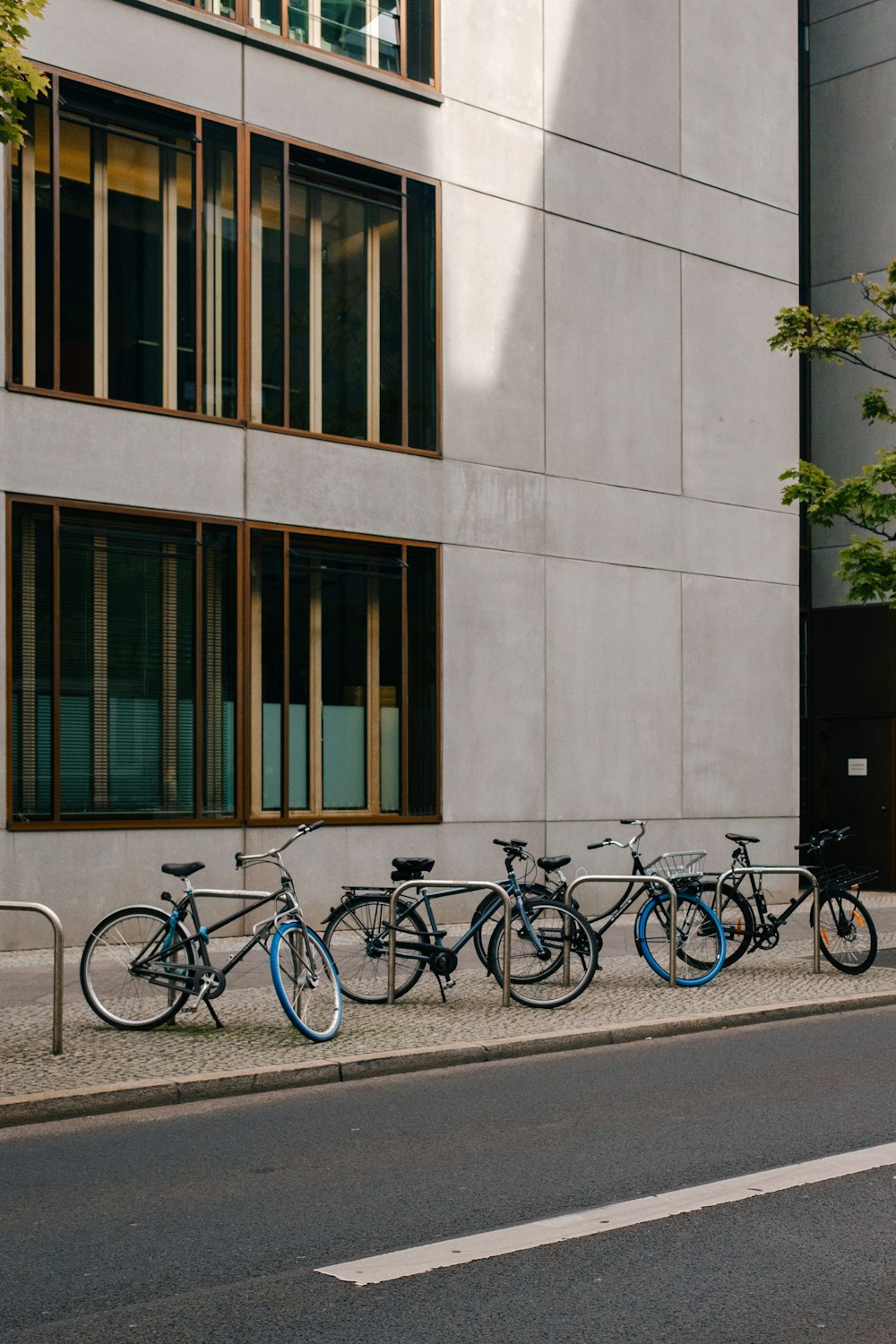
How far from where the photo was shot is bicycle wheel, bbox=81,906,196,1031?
9617 mm

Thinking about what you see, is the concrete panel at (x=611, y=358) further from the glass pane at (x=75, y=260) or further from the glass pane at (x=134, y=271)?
the glass pane at (x=75, y=260)

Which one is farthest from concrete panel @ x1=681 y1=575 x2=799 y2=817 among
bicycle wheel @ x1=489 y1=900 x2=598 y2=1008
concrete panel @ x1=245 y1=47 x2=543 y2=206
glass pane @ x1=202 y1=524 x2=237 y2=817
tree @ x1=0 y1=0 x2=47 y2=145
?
tree @ x1=0 y1=0 x2=47 y2=145

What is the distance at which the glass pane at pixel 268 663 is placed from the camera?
632 inches

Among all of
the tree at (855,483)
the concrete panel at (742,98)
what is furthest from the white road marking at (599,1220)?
the concrete panel at (742,98)

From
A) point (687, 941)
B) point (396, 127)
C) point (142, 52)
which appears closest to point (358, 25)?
point (396, 127)

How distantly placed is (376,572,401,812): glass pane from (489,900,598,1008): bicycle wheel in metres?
5.85

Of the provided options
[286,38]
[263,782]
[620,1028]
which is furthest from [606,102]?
[620,1028]

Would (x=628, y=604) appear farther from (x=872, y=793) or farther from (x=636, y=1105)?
(x=636, y=1105)

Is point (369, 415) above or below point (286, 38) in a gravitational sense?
below

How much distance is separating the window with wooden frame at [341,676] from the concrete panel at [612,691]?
1.75 metres

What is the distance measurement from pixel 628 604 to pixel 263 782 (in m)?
5.32

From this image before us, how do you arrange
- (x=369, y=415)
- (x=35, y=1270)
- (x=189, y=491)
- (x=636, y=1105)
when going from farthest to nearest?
1. (x=369, y=415)
2. (x=189, y=491)
3. (x=636, y=1105)
4. (x=35, y=1270)

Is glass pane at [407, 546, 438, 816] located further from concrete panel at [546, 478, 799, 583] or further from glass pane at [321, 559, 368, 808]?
concrete panel at [546, 478, 799, 583]

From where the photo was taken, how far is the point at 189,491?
15477mm
